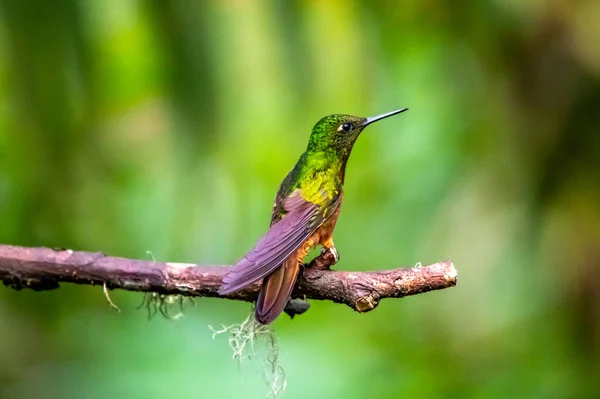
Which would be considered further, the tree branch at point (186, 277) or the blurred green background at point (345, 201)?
the blurred green background at point (345, 201)

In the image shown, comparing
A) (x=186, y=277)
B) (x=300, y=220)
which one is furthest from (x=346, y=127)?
(x=186, y=277)

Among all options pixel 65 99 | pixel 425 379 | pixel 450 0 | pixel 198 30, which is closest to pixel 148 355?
pixel 425 379

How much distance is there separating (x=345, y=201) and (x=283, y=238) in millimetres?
1807

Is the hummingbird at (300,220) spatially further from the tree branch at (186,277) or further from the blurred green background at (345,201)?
the blurred green background at (345,201)

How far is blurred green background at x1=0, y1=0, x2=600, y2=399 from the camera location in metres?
2.17

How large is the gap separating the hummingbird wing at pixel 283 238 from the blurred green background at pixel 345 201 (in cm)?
43

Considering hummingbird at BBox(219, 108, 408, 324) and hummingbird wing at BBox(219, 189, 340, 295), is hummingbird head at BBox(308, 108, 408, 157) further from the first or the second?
hummingbird wing at BBox(219, 189, 340, 295)

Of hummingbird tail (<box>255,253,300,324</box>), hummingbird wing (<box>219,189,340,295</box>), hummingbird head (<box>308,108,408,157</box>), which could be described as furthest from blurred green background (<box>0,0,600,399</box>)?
hummingbird tail (<box>255,253,300,324</box>)

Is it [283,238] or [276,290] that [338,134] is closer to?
[283,238]

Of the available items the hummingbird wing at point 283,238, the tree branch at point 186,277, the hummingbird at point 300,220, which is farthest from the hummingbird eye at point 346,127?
the tree branch at point 186,277

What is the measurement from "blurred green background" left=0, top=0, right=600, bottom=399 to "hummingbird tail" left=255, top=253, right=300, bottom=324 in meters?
0.56

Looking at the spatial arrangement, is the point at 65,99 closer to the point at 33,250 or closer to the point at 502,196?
the point at 33,250

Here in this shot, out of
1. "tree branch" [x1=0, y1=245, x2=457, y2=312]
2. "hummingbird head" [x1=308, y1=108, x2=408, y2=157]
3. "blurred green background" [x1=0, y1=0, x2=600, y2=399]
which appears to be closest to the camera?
"tree branch" [x1=0, y1=245, x2=457, y2=312]

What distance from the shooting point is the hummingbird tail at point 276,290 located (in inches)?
57.8
